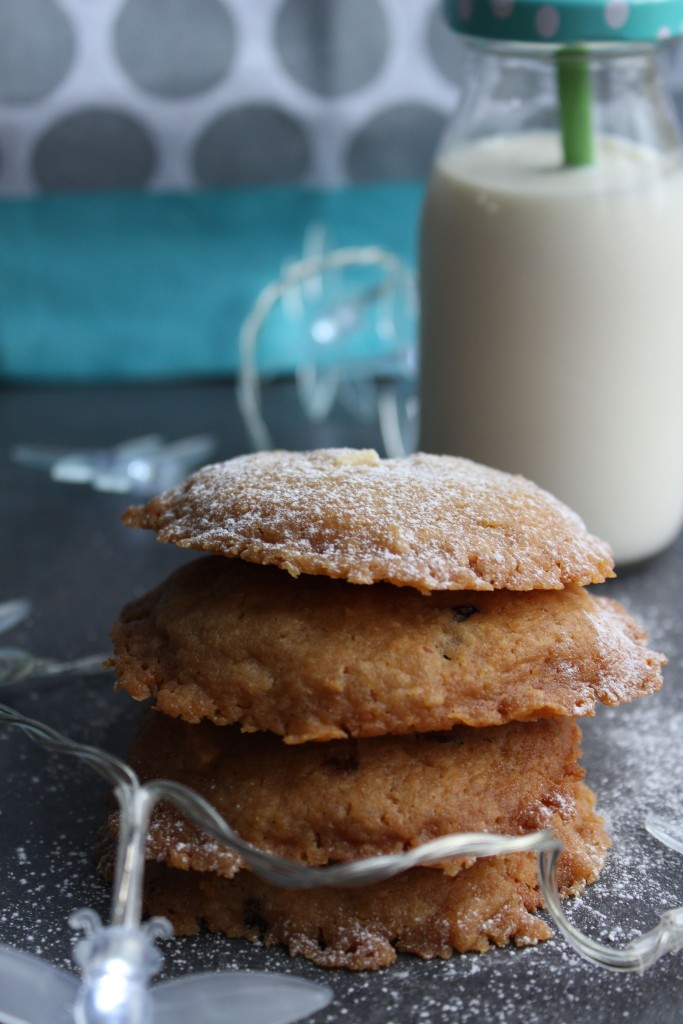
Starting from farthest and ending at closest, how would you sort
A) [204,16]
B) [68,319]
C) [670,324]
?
[68,319], [204,16], [670,324]

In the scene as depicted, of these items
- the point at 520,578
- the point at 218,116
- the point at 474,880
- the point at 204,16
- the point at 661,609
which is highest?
the point at 204,16

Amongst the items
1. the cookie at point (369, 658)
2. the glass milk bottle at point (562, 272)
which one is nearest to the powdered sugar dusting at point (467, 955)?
the cookie at point (369, 658)

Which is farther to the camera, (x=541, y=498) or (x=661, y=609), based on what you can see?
(x=661, y=609)

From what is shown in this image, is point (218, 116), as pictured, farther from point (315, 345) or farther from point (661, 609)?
point (661, 609)

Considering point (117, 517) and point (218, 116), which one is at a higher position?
point (218, 116)

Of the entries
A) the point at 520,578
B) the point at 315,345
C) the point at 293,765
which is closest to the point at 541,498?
the point at 520,578

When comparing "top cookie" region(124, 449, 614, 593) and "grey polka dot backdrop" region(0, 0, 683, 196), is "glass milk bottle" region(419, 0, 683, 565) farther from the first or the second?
"grey polka dot backdrop" region(0, 0, 683, 196)
